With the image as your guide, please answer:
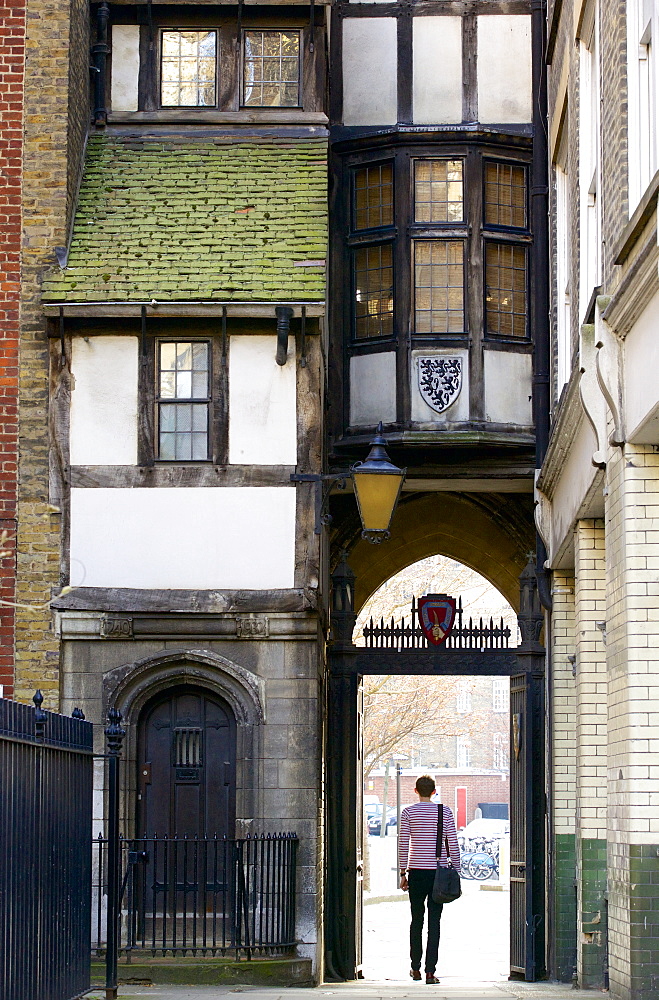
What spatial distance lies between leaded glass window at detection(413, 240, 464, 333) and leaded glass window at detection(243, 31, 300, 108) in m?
2.30

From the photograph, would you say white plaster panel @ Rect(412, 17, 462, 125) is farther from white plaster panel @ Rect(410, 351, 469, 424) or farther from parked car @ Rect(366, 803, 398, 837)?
parked car @ Rect(366, 803, 398, 837)

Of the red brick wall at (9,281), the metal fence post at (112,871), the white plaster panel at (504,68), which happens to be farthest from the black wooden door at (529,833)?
the metal fence post at (112,871)

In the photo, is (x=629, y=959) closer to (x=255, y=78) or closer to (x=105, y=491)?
(x=105, y=491)

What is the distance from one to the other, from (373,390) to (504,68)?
427cm

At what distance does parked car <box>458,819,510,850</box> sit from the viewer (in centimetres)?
5562

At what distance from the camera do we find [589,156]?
43.2ft

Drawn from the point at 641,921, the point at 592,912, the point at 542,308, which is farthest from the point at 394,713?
the point at 641,921

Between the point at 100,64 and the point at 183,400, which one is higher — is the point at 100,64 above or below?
above

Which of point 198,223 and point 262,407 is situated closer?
point 262,407

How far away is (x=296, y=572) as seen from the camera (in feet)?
54.0

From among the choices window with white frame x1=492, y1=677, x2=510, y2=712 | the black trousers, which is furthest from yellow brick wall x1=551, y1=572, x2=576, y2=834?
window with white frame x1=492, y1=677, x2=510, y2=712

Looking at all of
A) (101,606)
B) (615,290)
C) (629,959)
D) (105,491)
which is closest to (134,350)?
(105,491)

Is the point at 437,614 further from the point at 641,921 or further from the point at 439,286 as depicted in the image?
the point at 641,921

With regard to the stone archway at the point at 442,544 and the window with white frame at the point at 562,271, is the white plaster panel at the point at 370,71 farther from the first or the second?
the stone archway at the point at 442,544
